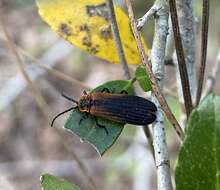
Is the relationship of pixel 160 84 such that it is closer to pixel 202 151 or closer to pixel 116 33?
pixel 116 33

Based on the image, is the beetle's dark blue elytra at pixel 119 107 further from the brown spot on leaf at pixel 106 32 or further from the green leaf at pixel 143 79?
the brown spot on leaf at pixel 106 32

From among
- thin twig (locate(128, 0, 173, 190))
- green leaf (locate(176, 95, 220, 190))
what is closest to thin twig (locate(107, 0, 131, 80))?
thin twig (locate(128, 0, 173, 190))

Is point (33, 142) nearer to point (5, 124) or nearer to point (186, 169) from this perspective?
point (5, 124)

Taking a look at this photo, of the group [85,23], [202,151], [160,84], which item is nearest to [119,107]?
[85,23]

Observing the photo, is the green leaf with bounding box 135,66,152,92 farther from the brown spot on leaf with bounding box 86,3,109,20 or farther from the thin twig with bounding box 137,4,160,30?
the brown spot on leaf with bounding box 86,3,109,20

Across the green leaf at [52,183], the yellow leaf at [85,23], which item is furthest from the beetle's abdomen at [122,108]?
the green leaf at [52,183]
